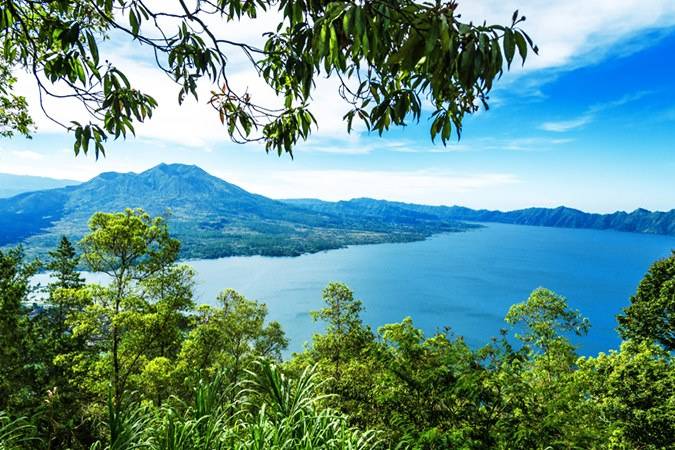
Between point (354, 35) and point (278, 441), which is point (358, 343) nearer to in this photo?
point (278, 441)

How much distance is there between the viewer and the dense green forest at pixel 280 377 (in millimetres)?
2330

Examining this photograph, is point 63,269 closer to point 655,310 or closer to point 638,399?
point 638,399

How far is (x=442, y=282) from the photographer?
7350 cm

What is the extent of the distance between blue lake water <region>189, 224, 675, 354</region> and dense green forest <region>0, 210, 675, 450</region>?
11.8 metres

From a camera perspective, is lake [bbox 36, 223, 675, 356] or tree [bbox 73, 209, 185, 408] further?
lake [bbox 36, 223, 675, 356]

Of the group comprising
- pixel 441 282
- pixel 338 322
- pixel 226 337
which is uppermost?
pixel 338 322

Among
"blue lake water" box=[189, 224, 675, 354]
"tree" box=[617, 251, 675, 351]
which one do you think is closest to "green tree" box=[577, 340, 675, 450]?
"tree" box=[617, 251, 675, 351]

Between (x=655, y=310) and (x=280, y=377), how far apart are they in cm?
1771

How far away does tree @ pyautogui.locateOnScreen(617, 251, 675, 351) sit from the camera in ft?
47.0

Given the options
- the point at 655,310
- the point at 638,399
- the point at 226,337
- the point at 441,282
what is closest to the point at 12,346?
the point at 226,337

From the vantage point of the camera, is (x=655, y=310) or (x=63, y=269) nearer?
(x=655, y=310)

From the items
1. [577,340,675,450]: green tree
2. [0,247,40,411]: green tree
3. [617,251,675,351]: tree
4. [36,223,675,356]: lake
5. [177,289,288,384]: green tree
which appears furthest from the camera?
[36,223,675,356]: lake

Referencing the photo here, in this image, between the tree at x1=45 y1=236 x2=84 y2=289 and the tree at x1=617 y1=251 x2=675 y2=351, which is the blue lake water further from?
the tree at x1=45 y1=236 x2=84 y2=289

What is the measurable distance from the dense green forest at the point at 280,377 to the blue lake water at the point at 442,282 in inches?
465
